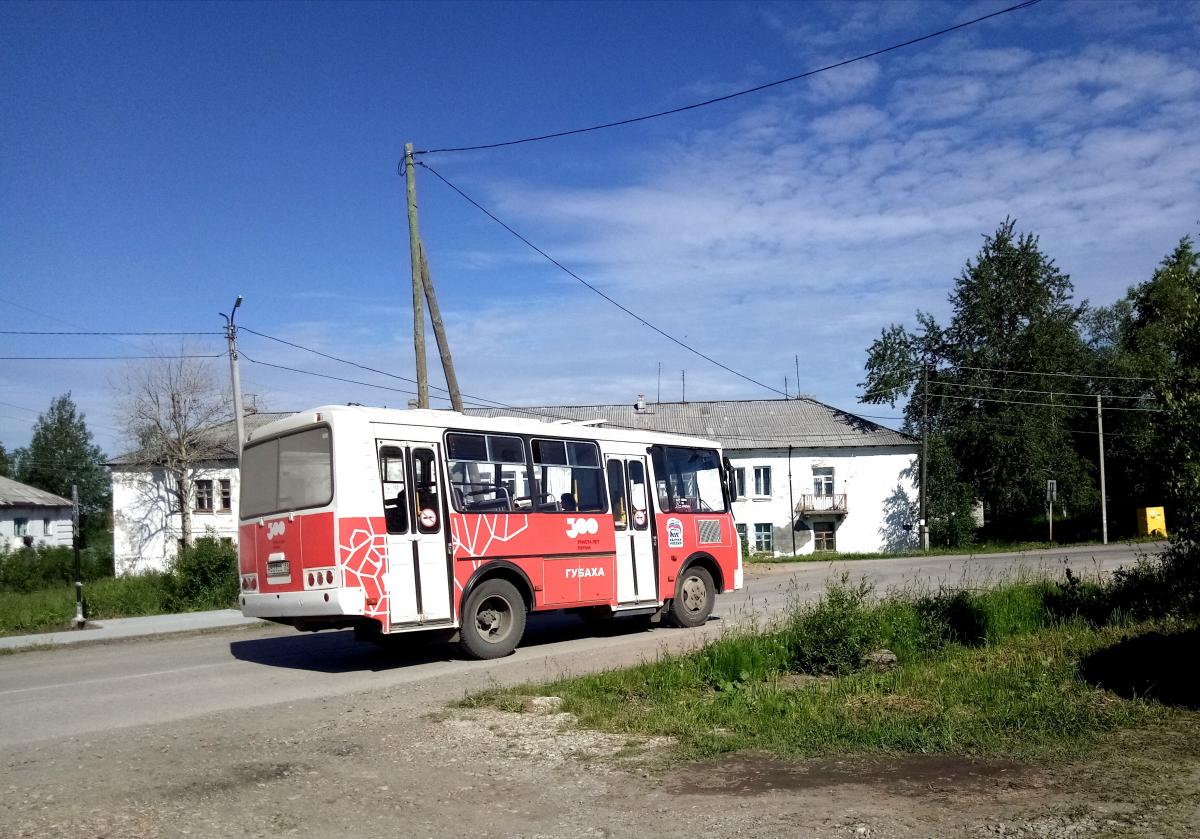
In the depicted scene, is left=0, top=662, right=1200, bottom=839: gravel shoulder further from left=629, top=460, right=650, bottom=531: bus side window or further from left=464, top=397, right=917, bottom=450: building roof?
left=464, top=397, right=917, bottom=450: building roof

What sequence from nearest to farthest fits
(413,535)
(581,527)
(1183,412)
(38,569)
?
1. (1183,412)
2. (413,535)
3. (581,527)
4. (38,569)

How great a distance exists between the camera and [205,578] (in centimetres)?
2356

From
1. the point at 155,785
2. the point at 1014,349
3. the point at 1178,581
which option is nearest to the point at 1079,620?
the point at 1178,581

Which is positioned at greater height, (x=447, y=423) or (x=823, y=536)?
(x=447, y=423)

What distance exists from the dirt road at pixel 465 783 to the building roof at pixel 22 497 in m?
61.0

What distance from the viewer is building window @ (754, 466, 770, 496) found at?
58.7 meters

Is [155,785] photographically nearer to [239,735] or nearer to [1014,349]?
[239,735]

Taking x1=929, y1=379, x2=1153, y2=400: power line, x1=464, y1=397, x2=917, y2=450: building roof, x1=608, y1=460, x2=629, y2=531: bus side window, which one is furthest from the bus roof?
x1=929, y1=379, x2=1153, y2=400: power line

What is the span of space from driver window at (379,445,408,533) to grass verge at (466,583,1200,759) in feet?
9.31

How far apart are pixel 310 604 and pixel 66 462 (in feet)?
333

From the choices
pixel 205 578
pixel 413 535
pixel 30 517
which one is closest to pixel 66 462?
pixel 30 517

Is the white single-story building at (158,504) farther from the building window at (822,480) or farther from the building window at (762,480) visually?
the building window at (822,480)

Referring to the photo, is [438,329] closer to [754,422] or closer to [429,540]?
[429,540]

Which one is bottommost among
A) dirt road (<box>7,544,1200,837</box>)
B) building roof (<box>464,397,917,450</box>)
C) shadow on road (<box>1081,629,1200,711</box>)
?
shadow on road (<box>1081,629,1200,711</box>)
